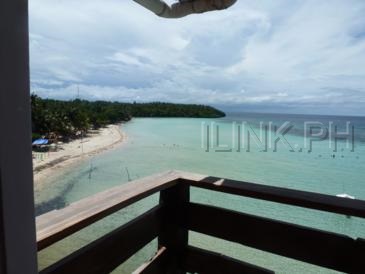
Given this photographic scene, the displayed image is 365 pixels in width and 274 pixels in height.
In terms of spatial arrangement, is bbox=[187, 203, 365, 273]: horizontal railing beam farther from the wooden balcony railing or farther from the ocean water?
the ocean water

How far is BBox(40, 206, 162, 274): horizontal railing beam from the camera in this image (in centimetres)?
89

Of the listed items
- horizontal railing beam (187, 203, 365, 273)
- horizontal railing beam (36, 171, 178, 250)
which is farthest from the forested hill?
horizontal railing beam (187, 203, 365, 273)

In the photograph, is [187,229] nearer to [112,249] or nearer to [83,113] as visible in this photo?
[112,249]

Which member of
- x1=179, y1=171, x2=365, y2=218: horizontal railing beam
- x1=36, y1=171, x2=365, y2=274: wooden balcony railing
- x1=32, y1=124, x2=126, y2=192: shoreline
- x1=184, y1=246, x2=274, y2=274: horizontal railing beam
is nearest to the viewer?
x1=36, y1=171, x2=365, y2=274: wooden balcony railing

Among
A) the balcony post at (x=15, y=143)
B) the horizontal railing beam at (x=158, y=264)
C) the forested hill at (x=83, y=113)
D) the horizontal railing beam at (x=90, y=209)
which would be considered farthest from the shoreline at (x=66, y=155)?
the balcony post at (x=15, y=143)

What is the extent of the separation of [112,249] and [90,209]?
0.19m

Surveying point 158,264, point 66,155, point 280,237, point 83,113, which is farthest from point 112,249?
point 83,113

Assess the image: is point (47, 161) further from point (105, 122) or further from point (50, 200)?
point (105, 122)

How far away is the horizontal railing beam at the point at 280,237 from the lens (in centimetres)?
103

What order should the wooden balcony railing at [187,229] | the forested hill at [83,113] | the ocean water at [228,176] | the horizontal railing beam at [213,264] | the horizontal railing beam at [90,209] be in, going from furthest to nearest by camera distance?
1. the forested hill at [83,113]
2. the ocean water at [228,176]
3. the horizontal railing beam at [213,264]
4. the wooden balcony railing at [187,229]
5. the horizontal railing beam at [90,209]

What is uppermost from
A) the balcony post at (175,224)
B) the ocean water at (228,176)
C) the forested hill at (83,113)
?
the forested hill at (83,113)

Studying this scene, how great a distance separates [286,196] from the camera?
112 centimetres

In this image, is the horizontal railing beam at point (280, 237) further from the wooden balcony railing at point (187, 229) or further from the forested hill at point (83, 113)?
the forested hill at point (83, 113)

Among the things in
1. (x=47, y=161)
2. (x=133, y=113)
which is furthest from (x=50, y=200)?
(x=133, y=113)
